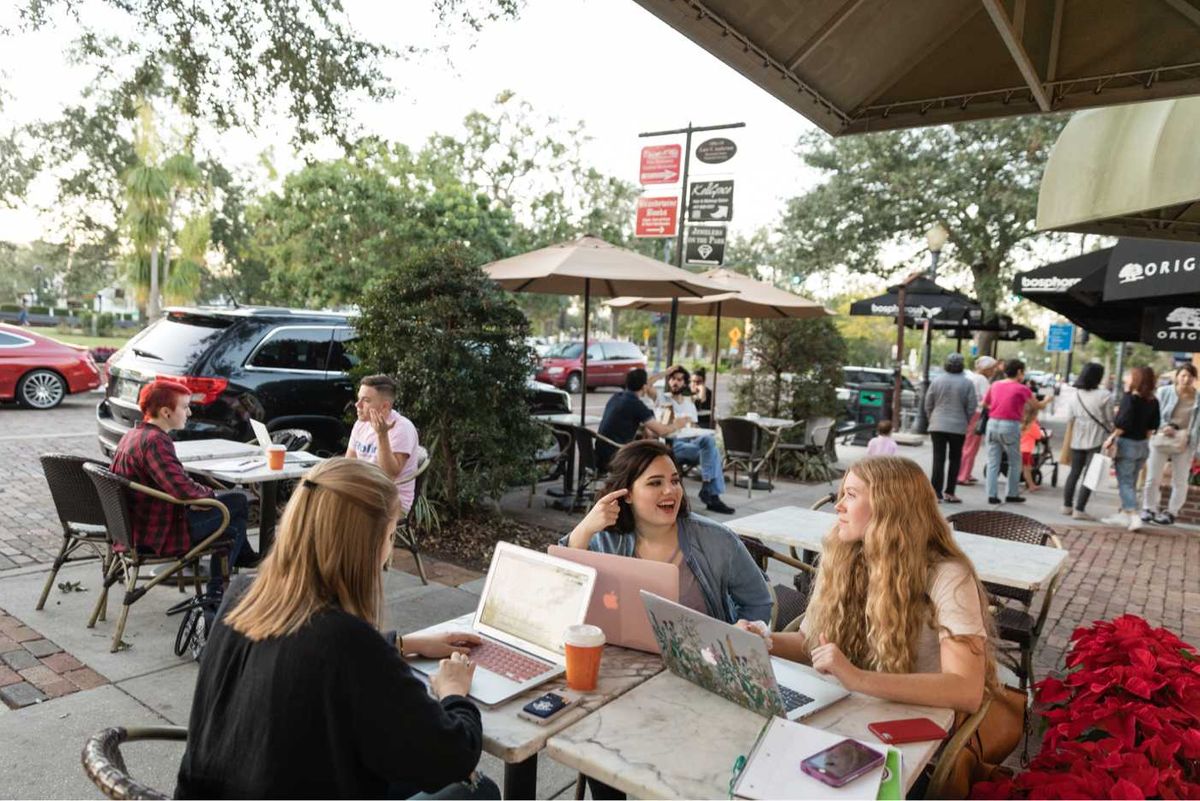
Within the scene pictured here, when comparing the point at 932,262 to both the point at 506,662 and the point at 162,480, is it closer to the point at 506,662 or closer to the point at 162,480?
the point at 162,480

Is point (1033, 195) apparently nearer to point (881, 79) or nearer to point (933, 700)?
point (881, 79)

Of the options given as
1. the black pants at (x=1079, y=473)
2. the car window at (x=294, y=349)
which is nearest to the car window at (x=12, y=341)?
the car window at (x=294, y=349)

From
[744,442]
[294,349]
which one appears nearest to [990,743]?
[294,349]

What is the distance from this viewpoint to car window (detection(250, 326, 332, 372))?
692cm

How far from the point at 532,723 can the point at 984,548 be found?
2935mm

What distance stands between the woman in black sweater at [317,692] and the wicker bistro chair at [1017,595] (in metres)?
2.95

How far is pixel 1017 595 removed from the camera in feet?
13.1

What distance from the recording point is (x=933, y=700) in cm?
204

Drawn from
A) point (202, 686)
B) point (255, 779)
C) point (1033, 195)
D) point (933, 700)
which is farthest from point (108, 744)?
point (1033, 195)

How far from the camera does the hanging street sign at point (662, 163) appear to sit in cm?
1175

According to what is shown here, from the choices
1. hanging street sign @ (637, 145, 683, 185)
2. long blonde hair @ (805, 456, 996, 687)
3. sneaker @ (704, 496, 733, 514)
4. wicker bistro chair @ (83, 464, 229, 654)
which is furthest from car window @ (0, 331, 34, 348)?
long blonde hair @ (805, 456, 996, 687)

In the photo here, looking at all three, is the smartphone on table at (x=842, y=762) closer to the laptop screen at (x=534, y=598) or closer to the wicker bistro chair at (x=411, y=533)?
the laptop screen at (x=534, y=598)

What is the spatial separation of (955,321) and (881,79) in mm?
12175

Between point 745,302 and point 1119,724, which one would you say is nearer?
point 1119,724
